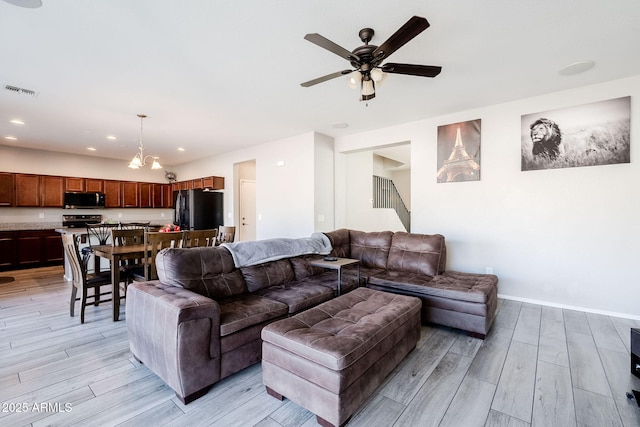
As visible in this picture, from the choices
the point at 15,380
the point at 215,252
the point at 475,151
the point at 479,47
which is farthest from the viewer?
the point at 475,151

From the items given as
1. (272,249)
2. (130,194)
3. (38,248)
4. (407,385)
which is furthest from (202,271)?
(130,194)

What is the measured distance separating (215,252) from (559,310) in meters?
4.06

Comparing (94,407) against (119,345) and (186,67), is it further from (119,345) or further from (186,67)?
(186,67)

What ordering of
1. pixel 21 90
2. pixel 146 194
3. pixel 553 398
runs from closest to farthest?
pixel 553 398, pixel 21 90, pixel 146 194

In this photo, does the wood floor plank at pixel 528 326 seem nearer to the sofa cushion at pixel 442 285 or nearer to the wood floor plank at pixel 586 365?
the wood floor plank at pixel 586 365

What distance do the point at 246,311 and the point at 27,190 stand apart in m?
7.26

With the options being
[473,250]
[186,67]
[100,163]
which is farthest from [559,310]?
[100,163]

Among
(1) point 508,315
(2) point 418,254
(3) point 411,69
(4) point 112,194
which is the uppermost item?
(3) point 411,69

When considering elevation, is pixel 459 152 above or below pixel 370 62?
below

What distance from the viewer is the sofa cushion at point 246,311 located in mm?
1963

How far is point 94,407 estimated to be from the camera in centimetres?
173

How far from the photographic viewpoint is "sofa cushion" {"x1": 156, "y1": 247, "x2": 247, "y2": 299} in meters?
2.31

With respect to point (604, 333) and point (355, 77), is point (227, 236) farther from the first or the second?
point (604, 333)

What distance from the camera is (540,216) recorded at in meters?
3.60
